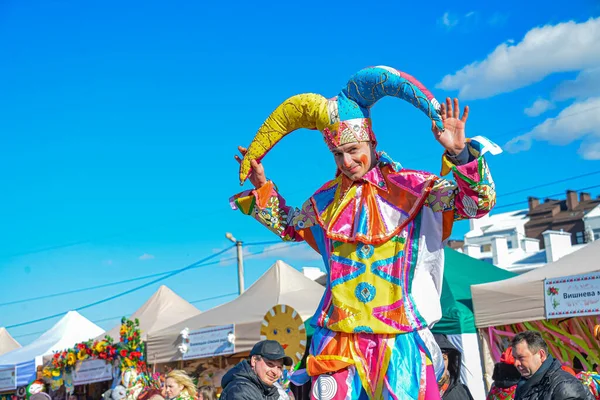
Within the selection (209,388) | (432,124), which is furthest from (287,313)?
(432,124)

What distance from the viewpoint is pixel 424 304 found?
9.89 ft

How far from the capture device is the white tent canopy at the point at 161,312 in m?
14.3

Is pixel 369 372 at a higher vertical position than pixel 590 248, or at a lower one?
lower

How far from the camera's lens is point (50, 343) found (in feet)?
52.6

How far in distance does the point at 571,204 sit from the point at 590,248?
3861 cm

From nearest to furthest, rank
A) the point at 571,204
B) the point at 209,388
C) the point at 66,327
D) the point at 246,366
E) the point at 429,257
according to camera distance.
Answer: the point at 429,257 < the point at 246,366 < the point at 209,388 < the point at 66,327 < the point at 571,204

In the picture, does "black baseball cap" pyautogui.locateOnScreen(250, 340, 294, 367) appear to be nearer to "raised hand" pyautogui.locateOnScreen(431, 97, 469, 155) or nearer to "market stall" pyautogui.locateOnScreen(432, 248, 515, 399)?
"raised hand" pyautogui.locateOnScreen(431, 97, 469, 155)

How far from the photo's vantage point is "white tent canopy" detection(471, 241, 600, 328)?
7.79m

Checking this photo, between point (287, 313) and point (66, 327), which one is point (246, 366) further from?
point (66, 327)

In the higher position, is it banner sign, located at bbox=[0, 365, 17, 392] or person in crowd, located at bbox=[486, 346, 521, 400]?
banner sign, located at bbox=[0, 365, 17, 392]

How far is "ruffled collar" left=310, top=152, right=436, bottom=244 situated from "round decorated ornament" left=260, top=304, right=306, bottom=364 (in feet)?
19.6

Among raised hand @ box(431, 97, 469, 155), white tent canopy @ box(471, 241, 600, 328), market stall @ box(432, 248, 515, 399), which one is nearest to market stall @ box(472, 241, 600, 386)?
white tent canopy @ box(471, 241, 600, 328)

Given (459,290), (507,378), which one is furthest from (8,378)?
(507,378)

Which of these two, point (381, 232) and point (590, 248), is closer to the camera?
point (381, 232)
